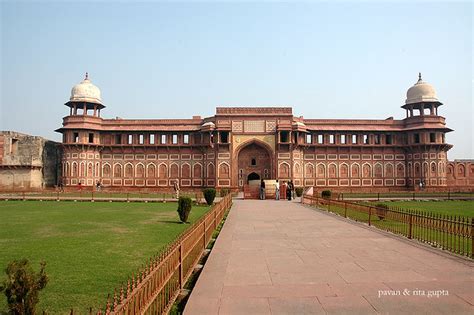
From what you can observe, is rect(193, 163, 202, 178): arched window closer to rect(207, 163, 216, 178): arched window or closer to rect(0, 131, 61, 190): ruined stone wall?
rect(207, 163, 216, 178): arched window

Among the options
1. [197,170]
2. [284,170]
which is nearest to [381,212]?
[284,170]

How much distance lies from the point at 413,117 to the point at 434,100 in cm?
249

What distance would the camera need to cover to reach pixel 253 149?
3416cm

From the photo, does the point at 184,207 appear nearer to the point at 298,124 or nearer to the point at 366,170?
the point at 298,124

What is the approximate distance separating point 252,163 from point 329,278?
96.1ft

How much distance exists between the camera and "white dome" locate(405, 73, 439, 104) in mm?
35031

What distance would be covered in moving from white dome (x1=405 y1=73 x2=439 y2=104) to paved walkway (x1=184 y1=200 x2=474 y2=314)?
31275 mm

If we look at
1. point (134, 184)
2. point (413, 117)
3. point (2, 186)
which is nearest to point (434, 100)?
point (413, 117)

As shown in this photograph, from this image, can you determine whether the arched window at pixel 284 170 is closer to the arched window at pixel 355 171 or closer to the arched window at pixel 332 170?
the arched window at pixel 332 170

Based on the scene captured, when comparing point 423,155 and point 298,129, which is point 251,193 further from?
point 423,155

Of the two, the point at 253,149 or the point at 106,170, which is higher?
the point at 253,149

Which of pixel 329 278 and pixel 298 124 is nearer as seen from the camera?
pixel 329 278

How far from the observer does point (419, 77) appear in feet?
121

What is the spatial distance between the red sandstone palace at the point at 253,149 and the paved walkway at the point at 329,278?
81.8ft
